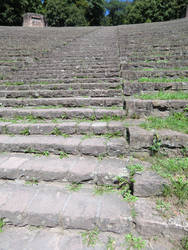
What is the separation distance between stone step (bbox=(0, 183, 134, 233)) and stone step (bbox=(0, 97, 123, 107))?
5.89 ft

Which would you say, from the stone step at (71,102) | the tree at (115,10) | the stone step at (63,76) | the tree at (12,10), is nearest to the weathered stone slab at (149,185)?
the stone step at (71,102)

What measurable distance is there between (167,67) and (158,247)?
171 inches

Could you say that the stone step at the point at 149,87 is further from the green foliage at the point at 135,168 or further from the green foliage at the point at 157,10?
the green foliage at the point at 157,10

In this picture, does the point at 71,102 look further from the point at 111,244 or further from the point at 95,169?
the point at 111,244

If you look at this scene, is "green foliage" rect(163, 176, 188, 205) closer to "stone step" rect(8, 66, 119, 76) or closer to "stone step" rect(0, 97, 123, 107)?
"stone step" rect(0, 97, 123, 107)

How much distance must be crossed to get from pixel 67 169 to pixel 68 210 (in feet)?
1.48

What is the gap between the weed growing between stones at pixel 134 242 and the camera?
1192 mm

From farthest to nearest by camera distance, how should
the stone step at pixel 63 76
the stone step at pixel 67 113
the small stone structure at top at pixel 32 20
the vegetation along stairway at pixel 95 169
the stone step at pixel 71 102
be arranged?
1. the small stone structure at top at pixel 32 20
2. the stone step at pixel 63 76
3. the stone step at pixel 71 102
4. the stone step at pixel 67 113
5. the vegetation along stairway at pixel 95 169

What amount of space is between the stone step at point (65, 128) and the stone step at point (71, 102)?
2.01ft

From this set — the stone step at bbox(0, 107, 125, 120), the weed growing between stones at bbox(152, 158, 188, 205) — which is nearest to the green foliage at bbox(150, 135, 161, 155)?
the weed growing between stones at bbox(152, 158, 188, 205)

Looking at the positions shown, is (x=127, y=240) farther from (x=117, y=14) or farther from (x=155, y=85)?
(x=117, y=14)

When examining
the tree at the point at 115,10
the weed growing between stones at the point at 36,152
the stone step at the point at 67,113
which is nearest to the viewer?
the weed growing between stones at the point at 36,152

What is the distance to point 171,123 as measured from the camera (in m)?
2.16

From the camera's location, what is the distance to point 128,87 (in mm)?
3156
